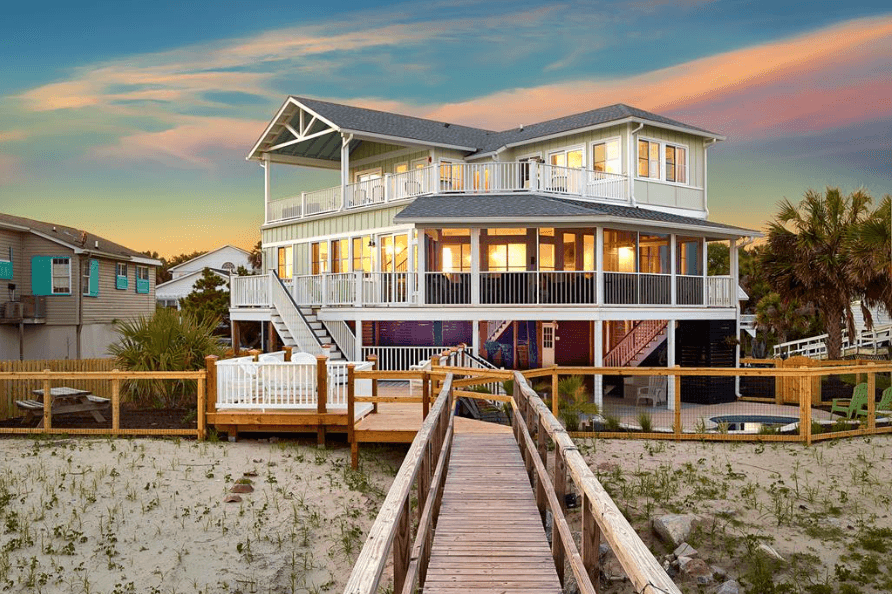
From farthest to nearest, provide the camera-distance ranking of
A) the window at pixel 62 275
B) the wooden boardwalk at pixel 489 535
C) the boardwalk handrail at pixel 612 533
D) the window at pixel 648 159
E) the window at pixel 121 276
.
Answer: the window at pixel 121 276 → the window at pixel 62 275 → the window at pixel 648 159 → the wooden boardwalk at pixel 489 535 → the boardwalk handrail at pixel 612 533

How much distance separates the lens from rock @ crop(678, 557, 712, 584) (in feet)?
29.1

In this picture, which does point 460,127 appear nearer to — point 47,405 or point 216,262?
Result: point 47,405

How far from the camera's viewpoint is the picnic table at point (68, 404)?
14758 mm

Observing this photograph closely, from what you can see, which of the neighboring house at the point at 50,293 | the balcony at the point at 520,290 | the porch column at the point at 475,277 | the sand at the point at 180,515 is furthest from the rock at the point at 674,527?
the neighboring house at the point at 50,293

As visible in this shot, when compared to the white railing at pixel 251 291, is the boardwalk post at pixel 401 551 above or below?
below

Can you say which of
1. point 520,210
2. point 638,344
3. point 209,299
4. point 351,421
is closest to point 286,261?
point 209,299

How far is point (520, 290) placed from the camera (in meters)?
20.9

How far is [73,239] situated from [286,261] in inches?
414

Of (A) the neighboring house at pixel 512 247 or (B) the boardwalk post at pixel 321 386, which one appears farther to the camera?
(A) the neighboring house at pixel 512 247

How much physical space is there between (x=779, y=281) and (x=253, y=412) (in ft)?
58.6

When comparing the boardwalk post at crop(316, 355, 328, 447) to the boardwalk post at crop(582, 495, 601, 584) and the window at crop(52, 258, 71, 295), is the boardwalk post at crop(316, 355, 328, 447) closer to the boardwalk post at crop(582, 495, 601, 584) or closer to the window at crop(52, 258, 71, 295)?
the boardwalk post at crop(582, 495, 601, 584)

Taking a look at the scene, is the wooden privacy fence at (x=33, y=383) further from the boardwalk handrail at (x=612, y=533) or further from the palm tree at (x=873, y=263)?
the palm tree at (x=873, y=263)

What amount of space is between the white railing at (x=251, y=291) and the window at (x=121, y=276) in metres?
12.7

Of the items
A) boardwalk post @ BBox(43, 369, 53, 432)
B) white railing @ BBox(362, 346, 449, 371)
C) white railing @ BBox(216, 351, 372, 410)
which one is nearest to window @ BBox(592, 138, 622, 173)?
white railing @ BBox(362, 346, 449, 371)
